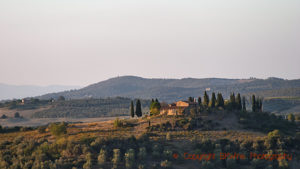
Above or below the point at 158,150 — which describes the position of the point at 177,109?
above

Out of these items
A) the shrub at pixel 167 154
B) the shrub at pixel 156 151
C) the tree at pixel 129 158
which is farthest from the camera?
the shrub at pixel 156 151

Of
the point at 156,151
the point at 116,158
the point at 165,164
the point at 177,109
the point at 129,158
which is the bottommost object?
the point at 165,164

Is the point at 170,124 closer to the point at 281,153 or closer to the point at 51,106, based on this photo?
the point at 281,153

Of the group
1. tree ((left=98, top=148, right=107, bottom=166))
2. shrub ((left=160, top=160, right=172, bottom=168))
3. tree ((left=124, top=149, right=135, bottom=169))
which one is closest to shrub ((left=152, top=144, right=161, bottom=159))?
shrub ((left=160, top=160, right=172, bottom=168))

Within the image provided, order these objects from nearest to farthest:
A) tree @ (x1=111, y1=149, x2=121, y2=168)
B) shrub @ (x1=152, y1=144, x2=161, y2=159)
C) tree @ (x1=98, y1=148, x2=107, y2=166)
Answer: tree @ (x1=98, y1=148, x2=107, y2=166) → tree @ (x1=111, y1=149, x2=121, y2=168) → shrub @ (x1=152, y1=144, x2=161, y2=159)

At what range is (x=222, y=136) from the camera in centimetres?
6247

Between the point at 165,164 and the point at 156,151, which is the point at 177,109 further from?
the point at 165,164

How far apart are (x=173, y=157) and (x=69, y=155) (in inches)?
520

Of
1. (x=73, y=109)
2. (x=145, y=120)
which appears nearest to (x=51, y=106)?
(x=73, y=109)

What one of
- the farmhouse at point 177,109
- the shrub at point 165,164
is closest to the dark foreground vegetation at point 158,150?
the shrub at point 165,164

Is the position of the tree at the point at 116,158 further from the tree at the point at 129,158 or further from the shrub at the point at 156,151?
the shrub at the point at 156,151

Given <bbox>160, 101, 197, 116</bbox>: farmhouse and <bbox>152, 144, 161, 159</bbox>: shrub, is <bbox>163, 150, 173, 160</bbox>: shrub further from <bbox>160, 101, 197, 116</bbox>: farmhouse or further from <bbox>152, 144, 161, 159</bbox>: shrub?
<bbox>160, 101, 197, 116</bbox>: farmhouse

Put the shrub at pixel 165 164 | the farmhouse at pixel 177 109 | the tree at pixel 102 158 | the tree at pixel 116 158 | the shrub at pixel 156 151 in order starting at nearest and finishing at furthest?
the tree at pixel 102 158
the tree at pixel 116 158
the shrub at pixel 165 164
the shrub at pixel 156 151
the farmhouse at pixel 177 109

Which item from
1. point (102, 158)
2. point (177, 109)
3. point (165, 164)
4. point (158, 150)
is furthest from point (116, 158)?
point (177, 109)
